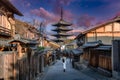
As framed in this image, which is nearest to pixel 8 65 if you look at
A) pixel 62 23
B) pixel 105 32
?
pixel 105 32

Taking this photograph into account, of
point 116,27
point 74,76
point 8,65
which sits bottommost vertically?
point 74,76

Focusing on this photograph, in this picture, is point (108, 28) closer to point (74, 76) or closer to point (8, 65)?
point (74, 76)

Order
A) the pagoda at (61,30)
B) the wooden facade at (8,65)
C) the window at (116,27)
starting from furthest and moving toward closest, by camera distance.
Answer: the pagoda at (61,30)
the window at (116,27)
the wooden facade at (8,65)

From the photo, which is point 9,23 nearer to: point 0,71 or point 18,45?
point 18,45

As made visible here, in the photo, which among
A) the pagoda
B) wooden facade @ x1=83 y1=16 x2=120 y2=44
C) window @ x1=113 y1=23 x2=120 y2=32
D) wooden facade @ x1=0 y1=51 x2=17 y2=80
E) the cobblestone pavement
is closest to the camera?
wooden facade @ x1=0 y1=51 x2=17 y2=80

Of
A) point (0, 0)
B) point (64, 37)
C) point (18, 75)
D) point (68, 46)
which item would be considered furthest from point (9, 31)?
point (64, 37)

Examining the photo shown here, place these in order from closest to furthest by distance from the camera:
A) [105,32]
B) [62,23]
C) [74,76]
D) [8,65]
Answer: [8,65], [74,76], [105,32], [62,23]

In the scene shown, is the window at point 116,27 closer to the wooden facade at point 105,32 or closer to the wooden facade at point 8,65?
the wooden facade at point 105,32

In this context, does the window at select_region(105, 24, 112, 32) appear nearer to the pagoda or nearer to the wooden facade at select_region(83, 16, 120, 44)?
the wooden facade at select_region(83, 16, 120, 44)

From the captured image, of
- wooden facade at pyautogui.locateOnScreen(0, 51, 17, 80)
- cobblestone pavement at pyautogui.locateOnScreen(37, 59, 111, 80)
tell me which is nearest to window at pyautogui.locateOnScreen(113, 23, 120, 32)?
cobblestone pavement at pyautogui.locateOnScreen(37, 59, 111, 80)

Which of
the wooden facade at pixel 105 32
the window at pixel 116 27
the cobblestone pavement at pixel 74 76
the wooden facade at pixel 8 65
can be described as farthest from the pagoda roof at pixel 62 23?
the wooden facade at pixel 8 65

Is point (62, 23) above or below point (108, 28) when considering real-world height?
above

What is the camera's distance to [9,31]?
84.9 feet

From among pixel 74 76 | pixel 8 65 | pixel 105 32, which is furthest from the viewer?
pixel 105 32
